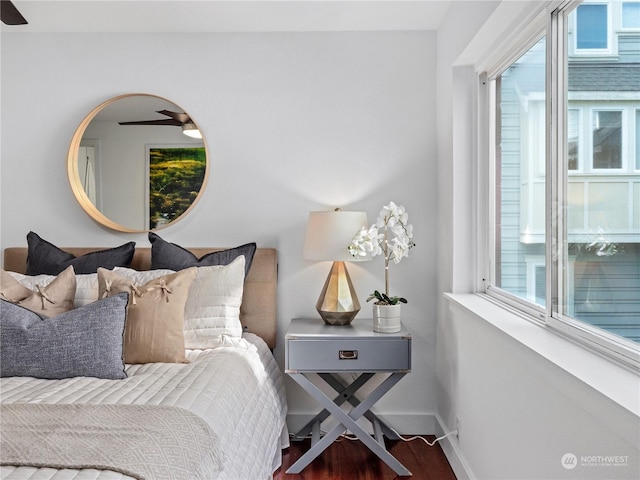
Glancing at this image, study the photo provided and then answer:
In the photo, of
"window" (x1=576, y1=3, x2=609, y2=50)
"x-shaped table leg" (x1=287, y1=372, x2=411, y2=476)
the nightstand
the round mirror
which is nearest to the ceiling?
the round mirror

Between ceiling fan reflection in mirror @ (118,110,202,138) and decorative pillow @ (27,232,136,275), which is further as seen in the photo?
ceiling fan reflection in mirror @ (118,110,202,138)

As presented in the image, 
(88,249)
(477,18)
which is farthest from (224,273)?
(477,18)

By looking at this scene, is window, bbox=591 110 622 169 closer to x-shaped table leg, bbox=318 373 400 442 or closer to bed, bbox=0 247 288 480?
bed, bbox=0 247 288 480

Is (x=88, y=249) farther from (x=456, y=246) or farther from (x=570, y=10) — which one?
(x=570, y=10)

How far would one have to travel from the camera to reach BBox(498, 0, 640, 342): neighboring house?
4.38 feet

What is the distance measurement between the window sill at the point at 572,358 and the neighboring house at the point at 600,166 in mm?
104

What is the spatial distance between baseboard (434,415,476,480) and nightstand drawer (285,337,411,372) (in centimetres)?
46

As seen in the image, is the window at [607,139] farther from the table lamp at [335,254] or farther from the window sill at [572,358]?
the table lamp at [335,254]

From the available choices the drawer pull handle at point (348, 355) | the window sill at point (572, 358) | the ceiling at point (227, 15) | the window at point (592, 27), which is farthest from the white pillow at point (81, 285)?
the window at point (592, 27)

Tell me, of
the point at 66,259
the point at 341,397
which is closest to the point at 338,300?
the point at 341,397

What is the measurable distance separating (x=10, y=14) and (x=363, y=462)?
9.77 ft

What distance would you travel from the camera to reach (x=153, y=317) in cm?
223

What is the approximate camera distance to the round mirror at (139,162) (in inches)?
120

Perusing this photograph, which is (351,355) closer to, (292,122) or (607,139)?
(292,122)
